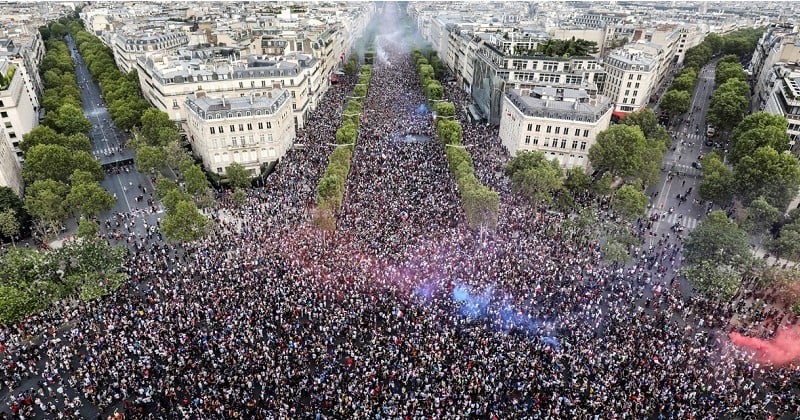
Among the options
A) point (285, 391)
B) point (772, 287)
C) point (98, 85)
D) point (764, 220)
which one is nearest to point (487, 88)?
point (764, 220)

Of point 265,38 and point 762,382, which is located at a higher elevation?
point 265,38

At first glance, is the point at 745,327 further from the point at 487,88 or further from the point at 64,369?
the point at 487,88

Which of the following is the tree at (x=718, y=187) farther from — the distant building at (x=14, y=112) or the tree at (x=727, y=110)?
the distant building at (x=14, y=112)

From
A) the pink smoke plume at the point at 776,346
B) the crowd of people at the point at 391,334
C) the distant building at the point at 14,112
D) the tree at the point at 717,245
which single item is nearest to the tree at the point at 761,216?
the tree at the point at 717,245

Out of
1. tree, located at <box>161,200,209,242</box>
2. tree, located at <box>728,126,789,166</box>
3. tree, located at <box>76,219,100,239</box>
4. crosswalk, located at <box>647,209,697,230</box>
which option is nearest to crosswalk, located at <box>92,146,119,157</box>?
tree, located at <box>76,219,100,239</box>

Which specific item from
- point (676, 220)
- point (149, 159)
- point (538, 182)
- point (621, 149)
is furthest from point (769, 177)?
point (149, 159)

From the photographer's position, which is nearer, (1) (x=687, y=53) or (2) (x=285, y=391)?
(2) (x=285, y=391)
